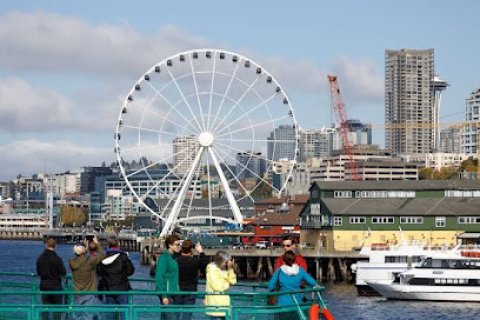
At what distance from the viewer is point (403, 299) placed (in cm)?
8412

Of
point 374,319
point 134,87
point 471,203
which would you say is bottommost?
point 374,319

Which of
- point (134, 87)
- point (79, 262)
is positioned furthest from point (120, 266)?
point (134, 87)

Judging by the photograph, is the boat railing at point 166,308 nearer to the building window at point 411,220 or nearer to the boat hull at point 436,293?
A: the boat hull at point 436,293

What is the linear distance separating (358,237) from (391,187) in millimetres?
6696

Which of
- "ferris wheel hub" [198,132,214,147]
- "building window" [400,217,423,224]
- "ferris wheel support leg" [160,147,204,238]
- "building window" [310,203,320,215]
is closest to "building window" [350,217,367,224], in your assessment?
"building window" [400,217,423,224]

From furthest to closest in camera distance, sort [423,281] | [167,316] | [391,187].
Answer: [391,187]
[423,281]
[167,316]

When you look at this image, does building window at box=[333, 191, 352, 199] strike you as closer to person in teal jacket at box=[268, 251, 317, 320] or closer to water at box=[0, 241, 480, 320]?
water at box=[0, 241, 480, 320]

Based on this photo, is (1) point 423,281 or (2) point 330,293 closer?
(1) point 423,281

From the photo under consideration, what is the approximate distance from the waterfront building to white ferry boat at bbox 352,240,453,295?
19.2 metres

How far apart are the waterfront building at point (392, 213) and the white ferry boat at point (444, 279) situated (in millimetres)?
26350

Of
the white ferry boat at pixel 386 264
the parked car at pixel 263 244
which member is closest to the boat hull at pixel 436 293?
the white ferry boat at pixel 386 264

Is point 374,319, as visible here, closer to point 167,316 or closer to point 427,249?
point 427,249

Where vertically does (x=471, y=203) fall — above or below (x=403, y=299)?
above

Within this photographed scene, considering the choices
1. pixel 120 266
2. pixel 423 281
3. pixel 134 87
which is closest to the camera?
pixel 120 266
